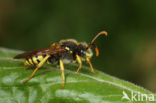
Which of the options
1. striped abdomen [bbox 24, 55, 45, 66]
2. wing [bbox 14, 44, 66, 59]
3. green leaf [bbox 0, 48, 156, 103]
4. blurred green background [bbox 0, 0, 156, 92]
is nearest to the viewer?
green leaf [bbox 0, 48, 156, 103]

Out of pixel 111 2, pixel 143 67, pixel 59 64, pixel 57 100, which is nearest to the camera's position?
pixel 57 100

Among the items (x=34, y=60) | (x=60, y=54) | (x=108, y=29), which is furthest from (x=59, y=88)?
(x=108, y=29)

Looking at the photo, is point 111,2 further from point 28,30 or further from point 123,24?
point 28,30

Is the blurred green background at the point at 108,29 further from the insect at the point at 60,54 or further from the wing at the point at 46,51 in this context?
the wing at the point at 46,51

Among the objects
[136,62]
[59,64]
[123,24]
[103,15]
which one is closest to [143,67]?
[136,62]

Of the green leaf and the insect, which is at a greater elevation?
the insect

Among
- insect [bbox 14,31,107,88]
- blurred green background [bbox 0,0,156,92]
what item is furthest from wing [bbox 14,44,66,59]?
blurred green background [bbox 0,0,156,92]

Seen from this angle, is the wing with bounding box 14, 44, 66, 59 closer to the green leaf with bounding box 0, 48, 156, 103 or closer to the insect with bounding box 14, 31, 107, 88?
the insect with bounding box 14, 31, 107, 88

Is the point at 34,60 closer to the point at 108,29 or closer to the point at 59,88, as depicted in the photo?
the point at 59,88
